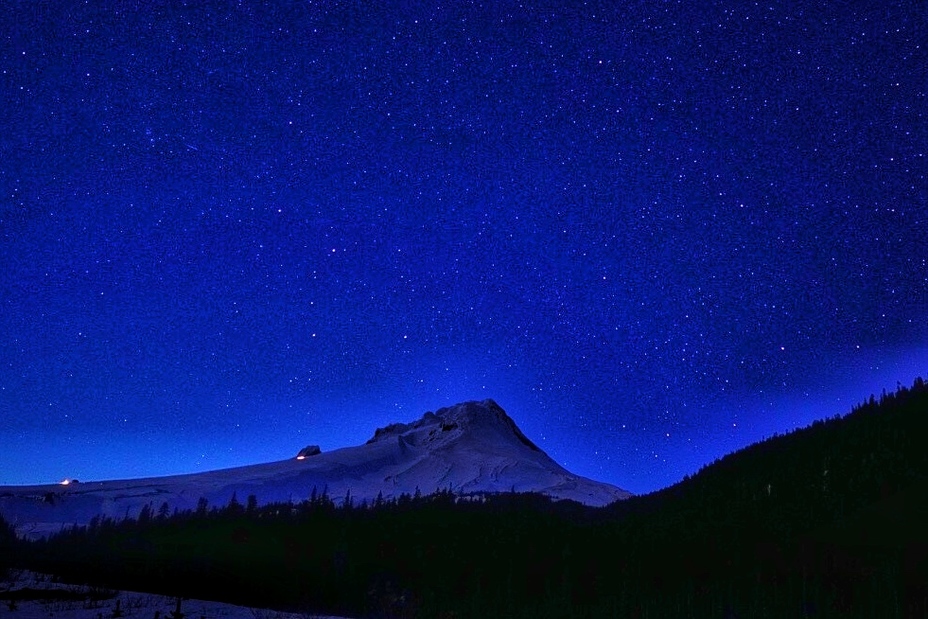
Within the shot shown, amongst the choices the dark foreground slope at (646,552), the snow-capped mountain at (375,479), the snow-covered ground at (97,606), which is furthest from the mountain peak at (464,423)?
the snow-covered ground at (97,606)

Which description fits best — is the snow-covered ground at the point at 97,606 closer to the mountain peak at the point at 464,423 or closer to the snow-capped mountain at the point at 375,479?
the snow-capped mountain at the point at 375,479

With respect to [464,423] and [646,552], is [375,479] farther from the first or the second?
[646,552]

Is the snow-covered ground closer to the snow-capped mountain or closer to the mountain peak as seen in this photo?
the snow-capped mountain

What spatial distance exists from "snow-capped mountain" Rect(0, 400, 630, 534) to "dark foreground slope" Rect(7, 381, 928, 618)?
3419cm

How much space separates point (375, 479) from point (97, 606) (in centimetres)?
9616

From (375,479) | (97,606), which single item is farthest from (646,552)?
(375,479)

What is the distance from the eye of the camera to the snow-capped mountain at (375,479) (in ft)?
267

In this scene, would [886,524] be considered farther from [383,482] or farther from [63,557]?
[383,482]

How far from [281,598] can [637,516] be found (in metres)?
27.5

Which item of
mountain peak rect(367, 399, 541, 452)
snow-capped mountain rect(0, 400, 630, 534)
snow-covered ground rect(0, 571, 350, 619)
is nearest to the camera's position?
snow-covered ground rect(0, 571, 350, 619)

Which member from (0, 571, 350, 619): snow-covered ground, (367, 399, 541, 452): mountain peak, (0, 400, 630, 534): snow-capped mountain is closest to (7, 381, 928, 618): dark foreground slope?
(0, 571, 350, 619): snow-covered ground

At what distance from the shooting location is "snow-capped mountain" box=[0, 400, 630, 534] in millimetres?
81438

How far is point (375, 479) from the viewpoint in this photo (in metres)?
113

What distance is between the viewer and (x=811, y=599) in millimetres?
25172
